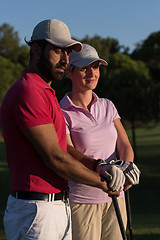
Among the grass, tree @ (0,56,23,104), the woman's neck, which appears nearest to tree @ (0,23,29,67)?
tree @ (0,56,23,104)

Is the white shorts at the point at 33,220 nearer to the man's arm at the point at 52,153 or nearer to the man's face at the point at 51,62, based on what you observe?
the man's arm at the point at 52,153

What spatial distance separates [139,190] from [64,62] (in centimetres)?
1634

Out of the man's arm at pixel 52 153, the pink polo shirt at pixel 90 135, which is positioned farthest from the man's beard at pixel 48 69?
the pink polo shirt at pixel 90 135

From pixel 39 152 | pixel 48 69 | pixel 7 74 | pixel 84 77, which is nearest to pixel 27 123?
pixel 39 152

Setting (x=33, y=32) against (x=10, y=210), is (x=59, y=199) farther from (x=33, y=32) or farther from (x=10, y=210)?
(x=33, y=32)

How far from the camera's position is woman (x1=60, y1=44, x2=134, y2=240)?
3.22 meters

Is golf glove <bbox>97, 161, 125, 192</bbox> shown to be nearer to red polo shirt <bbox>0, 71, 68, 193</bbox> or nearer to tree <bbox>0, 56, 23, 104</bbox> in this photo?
red polo shirt <bbox>0, 71, 68, 193</bbox>

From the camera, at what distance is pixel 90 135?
3.26 meters

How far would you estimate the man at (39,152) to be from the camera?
227 cm

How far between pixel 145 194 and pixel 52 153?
1572 centimetres

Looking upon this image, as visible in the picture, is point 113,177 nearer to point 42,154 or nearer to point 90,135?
point 42,154

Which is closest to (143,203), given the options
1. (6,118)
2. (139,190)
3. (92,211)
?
(139,190)

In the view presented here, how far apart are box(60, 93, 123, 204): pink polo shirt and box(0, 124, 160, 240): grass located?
3.60 meters

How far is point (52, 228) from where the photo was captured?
240 cm
